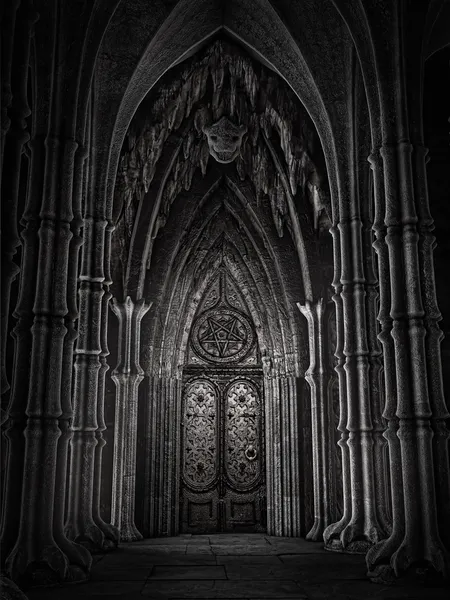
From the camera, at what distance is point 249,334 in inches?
774

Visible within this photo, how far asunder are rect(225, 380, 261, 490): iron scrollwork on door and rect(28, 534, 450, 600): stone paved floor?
7442 mm

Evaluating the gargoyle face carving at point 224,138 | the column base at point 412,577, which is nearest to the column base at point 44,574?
the column base at point 412,577

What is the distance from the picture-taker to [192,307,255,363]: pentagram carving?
1952cm

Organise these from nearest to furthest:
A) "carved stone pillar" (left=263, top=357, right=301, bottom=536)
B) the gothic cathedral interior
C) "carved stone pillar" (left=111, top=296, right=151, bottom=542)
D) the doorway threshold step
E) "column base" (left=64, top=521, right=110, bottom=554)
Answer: the gothic cathedral interior, the doorway threshold step, "column base" (left=64, top=521, right=110, bottom=554), "carved stone pillar" (left=111, top=296, right=151, bottom=542), "carved stone pillar" (left=263, top=357, right=301, bottom=536)

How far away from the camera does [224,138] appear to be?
49.4 feet

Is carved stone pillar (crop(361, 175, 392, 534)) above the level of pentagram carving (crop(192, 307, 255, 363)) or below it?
below

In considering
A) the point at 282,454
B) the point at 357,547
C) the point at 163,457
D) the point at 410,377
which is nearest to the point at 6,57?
the point at 410,377

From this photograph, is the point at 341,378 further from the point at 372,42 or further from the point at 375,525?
the point at 372,42

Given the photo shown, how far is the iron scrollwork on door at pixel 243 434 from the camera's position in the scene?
733 inches

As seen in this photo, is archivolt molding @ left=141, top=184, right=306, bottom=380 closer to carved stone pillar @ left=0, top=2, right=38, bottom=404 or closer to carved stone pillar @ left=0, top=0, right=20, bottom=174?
carved stone pillar @ left=0, top=2, right=38, bottom=404

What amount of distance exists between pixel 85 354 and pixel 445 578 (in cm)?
637

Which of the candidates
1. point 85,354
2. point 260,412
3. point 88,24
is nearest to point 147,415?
point 260,412

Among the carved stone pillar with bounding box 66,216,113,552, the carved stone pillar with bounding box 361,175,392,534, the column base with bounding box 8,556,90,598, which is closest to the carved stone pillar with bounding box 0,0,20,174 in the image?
the column base with bounding box 8,556,90,598

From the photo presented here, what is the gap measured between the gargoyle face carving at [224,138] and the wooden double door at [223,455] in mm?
6627
